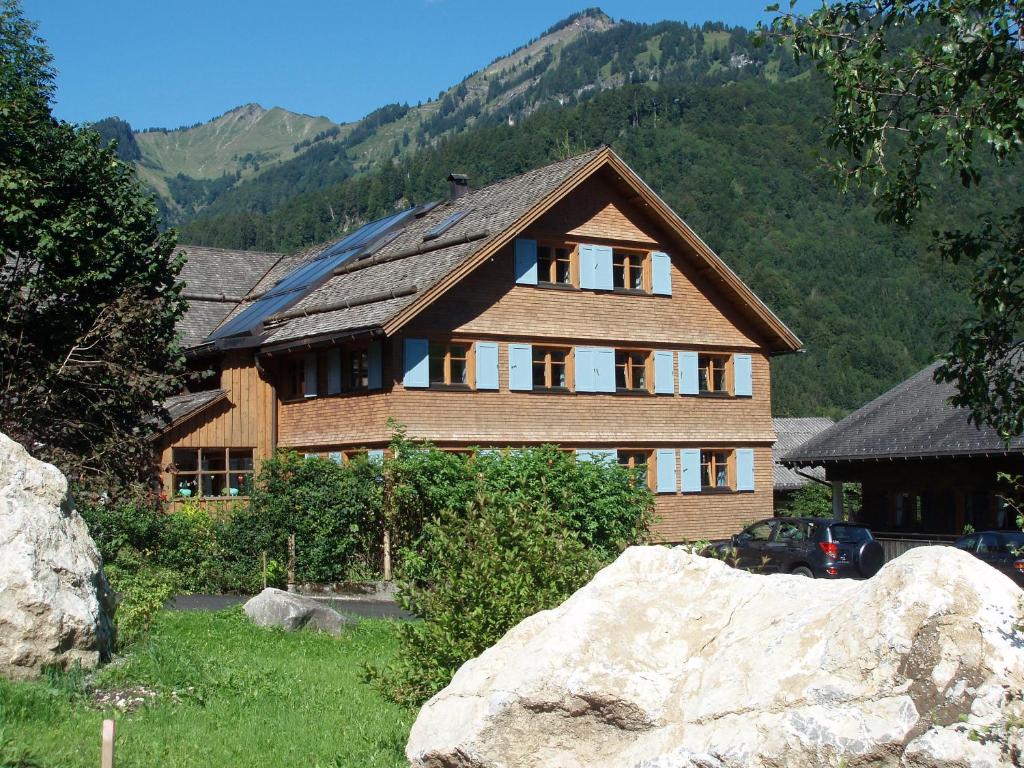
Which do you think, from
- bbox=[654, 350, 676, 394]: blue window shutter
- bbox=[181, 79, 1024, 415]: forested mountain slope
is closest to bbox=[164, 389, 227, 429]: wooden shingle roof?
bbox=[654, 350, 676, 394]: blue window shutter

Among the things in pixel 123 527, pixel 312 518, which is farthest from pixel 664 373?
pixel 123 527

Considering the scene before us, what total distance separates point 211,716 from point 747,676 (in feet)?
17.6

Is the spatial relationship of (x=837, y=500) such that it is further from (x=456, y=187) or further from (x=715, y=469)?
(x=456, y=187)

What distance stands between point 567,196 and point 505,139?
271 ft

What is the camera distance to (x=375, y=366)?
31.0 m

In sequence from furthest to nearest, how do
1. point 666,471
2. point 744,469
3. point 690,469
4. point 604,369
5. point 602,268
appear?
point 744,469 → point 690,469 → point 666,471 → point 602,268 → point 604,369

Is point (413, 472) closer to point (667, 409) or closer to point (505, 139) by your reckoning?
point (667, 409)

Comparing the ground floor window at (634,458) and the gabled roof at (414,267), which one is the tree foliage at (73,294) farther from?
the ground floor window at (634,458)

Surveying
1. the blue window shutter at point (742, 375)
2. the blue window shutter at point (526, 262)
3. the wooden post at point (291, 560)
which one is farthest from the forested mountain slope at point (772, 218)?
the wooden post at point (291, 560)

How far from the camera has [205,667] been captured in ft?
38.0

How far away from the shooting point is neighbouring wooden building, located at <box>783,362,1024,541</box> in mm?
33188

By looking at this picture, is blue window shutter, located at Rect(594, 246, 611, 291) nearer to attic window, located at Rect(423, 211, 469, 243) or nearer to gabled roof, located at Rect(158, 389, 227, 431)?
attic window, located at Rect(423, 211, 469, 243)

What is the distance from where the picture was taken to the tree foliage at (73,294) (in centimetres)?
2330

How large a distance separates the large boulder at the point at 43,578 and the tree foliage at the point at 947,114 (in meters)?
7.98
